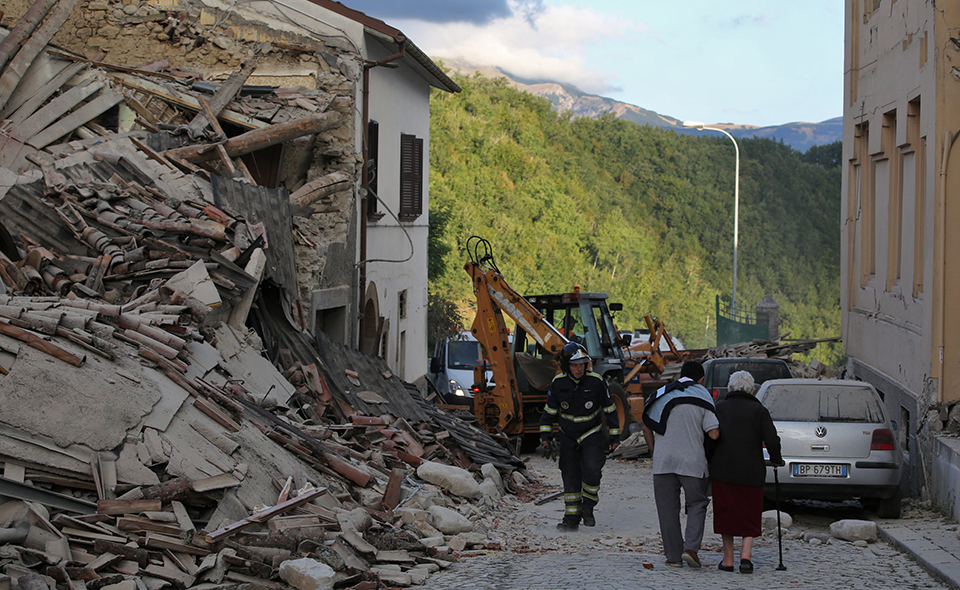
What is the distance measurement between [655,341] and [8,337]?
13775 millimetres

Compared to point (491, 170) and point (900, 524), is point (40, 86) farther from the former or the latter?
point (491, 170)

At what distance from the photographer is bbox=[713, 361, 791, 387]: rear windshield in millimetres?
14789

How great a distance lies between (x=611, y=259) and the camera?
51719 millimetres

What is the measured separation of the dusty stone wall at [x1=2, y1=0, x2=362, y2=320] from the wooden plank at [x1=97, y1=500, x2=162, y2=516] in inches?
312

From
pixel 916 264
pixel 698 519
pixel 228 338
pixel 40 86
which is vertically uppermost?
pixel 40 86

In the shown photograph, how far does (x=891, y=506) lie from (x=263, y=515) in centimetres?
675

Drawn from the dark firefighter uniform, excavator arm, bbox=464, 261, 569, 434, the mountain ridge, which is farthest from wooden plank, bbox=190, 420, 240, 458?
the mountain ridge

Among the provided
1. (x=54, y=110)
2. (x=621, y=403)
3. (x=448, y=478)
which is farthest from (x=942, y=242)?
(x=54, y=110)

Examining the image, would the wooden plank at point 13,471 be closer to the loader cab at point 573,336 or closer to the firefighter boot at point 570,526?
the firefighter boot at point 570,526

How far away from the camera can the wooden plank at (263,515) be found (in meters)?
5.54

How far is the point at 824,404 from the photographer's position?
9.67 m

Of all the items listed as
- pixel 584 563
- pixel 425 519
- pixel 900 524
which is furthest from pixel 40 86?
pixel 900 524

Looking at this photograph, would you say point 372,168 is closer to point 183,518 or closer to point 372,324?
point 372,324

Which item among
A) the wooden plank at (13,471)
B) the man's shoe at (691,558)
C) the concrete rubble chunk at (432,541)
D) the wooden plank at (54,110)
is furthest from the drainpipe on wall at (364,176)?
the wooden plank at (13,471)
